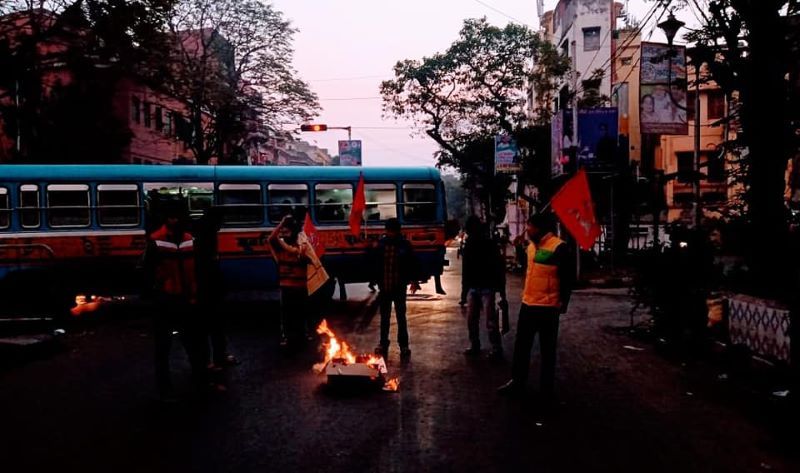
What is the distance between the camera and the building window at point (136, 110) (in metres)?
38.6

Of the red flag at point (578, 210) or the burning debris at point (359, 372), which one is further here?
the red flag at point (578, 210)

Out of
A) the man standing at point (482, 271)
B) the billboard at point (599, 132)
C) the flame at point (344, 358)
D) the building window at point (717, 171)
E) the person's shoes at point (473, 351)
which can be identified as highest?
the billboard at point (599, 132)

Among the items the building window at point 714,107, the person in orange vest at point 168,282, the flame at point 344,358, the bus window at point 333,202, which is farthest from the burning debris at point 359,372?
the building window at point 714,107

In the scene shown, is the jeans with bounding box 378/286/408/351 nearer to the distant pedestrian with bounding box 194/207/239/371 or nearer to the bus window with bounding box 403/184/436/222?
the distant pedestrian with bounding box 194/207/239/371

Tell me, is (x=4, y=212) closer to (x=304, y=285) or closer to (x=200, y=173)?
(x=200, y=173)

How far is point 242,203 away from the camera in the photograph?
1485 centimetres

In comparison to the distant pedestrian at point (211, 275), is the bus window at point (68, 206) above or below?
above

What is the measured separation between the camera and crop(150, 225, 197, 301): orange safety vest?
22.7 feet

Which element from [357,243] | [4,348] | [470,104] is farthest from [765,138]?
[470,104]

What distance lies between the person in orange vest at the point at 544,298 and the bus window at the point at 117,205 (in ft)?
32.2

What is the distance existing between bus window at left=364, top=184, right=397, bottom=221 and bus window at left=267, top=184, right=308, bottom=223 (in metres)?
1.46

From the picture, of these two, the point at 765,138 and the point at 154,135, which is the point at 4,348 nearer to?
the point at 765,138

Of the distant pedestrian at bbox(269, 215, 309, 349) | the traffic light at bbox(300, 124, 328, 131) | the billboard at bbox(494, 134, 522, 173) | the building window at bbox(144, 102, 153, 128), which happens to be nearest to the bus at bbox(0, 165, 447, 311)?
the distant pedestrian at bbox(269, 215, 309, 349)

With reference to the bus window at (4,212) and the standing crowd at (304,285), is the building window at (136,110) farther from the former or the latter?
the standing crowd at (304,285)
